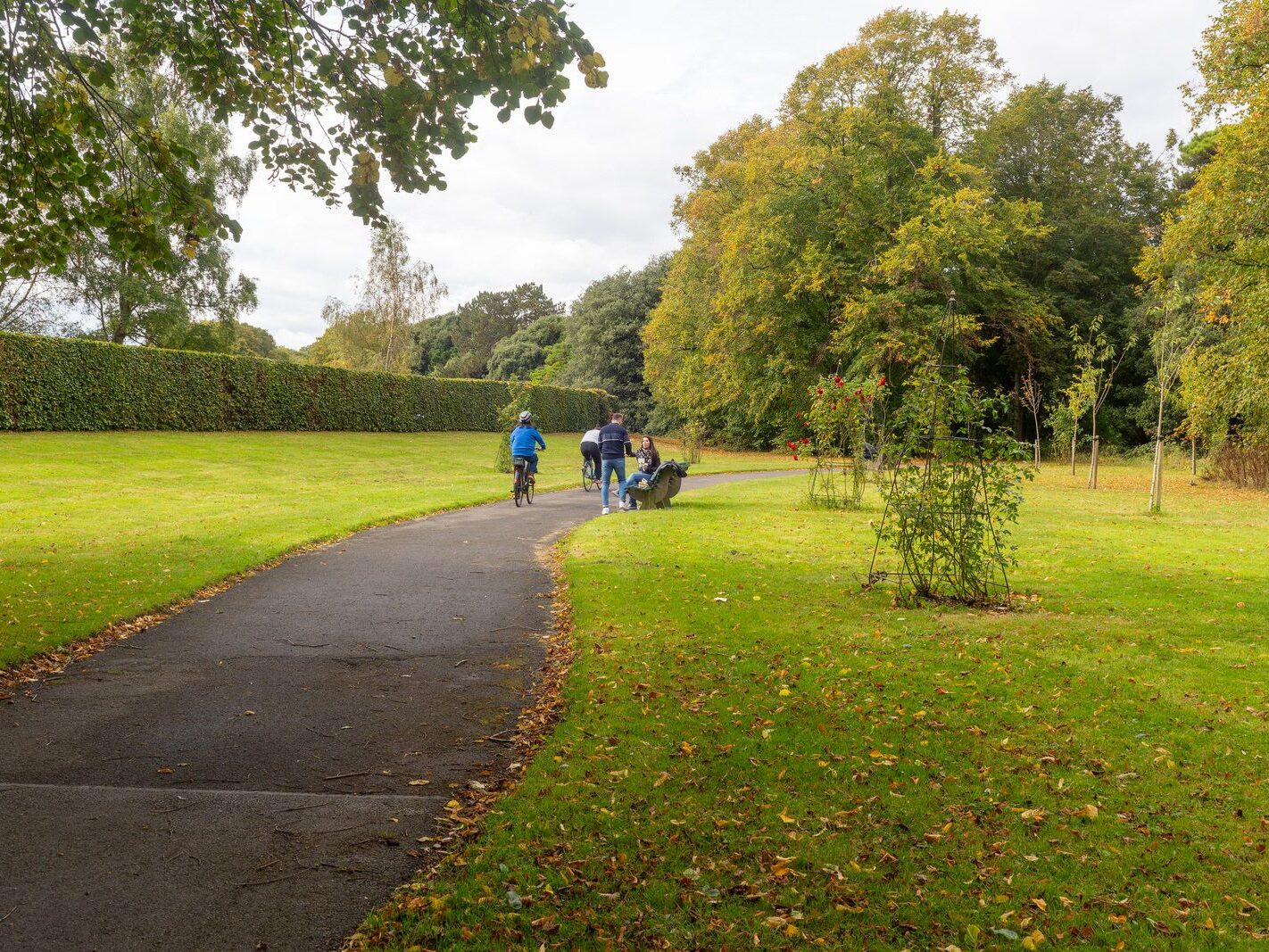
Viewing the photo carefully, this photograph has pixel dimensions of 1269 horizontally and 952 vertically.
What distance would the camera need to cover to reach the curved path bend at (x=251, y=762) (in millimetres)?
3074

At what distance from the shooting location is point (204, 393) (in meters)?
30.1

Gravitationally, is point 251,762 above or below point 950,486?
below

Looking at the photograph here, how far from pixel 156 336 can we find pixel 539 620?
111ft

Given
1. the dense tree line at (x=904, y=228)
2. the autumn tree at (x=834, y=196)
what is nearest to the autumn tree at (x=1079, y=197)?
the dense tree line at (x=904, y=228)

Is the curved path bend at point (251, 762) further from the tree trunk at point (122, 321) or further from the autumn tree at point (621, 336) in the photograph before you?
the autumn tree at point (621, 336)

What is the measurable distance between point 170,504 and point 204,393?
648 inches

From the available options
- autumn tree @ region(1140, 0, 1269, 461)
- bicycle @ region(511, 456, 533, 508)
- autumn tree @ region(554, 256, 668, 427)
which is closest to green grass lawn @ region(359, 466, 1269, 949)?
bicycle @ region(511, 456, 533, 508)

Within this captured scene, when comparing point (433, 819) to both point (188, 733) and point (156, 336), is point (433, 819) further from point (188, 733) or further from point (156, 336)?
point (156, 336)

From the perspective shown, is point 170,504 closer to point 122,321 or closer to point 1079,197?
point 122,321

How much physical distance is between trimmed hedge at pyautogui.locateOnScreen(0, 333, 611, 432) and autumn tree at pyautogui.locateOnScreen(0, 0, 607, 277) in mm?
16795

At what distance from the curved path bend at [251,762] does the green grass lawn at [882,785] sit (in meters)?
0.44

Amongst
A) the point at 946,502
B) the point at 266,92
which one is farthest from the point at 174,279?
the point at 946,502

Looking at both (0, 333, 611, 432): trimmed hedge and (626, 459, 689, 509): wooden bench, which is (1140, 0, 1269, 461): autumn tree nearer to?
(626, 459, 689, 509): wooden bench

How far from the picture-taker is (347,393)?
37188mm
